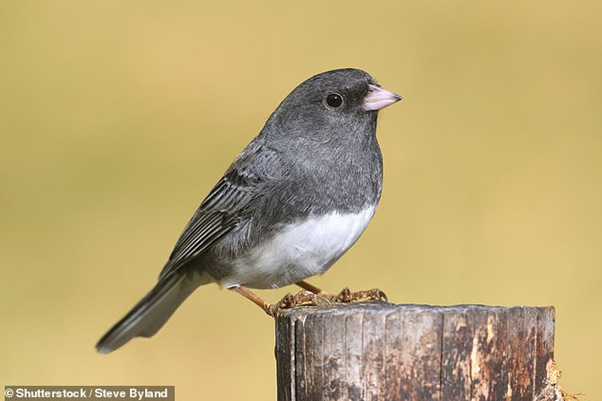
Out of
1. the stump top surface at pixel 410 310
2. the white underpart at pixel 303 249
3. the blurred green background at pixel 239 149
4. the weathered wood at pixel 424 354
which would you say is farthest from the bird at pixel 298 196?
the blurred green background at pixel 239 149

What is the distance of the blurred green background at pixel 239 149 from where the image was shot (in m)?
4.86

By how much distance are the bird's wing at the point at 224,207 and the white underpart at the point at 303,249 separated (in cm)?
17

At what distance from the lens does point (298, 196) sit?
3.35 metres

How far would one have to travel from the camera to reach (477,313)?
7.66ft

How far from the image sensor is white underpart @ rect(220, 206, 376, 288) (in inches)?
131

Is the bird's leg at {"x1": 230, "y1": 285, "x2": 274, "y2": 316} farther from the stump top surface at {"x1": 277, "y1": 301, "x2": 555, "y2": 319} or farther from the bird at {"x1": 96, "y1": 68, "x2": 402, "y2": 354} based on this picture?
the stump top surface at {"x1": 277, "y1": 301, "x2": 555, "y2": 319}

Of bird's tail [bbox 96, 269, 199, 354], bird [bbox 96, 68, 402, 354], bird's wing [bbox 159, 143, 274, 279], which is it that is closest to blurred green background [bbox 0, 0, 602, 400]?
bird's tail [bbox 96, 269, 199, 354]

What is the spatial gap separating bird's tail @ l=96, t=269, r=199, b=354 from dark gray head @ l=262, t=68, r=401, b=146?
31.7 inches

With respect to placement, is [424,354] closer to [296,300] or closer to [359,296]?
[296,300]

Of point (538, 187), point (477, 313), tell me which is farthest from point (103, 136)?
point (477, 313)

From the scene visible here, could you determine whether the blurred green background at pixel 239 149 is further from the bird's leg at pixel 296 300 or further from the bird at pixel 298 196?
the bird's leg at pixel 296 300

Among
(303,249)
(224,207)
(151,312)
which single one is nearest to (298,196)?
(303,249)

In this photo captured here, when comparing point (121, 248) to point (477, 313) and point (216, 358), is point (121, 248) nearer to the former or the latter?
point (216, 358)

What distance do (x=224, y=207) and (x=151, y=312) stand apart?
2.26 ft
